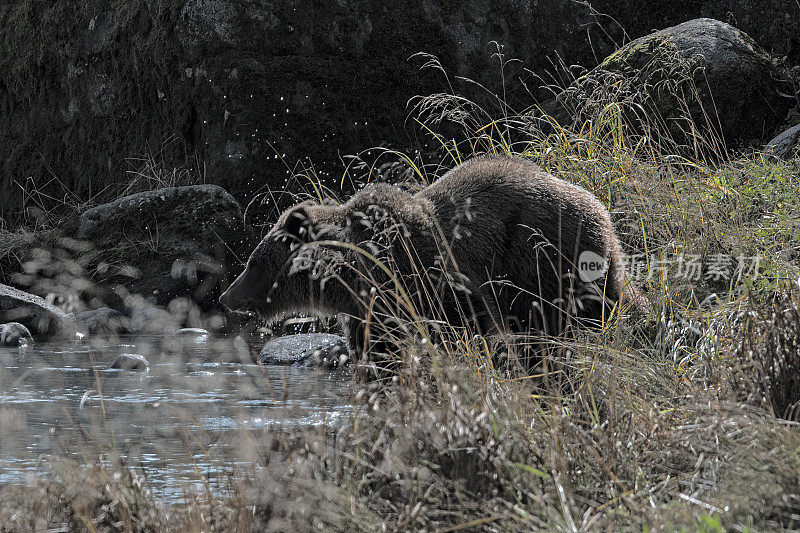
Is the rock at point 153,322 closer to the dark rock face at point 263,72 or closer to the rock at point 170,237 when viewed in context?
the rock at point 170,237

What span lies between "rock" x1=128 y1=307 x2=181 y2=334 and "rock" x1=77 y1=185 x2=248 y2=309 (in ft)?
1.05

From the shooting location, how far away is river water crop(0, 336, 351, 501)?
439cm

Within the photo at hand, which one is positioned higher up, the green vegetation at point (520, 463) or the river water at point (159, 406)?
the green vegetation at point (520, 463)

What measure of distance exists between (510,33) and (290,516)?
9.81 metres

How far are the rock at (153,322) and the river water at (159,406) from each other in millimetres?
637

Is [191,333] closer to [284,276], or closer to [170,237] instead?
[170,237]

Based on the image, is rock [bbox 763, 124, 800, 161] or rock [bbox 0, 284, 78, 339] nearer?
rock [bbox 763, 124, 800, 161]

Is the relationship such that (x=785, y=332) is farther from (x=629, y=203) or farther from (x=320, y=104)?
(x=320, y=104)

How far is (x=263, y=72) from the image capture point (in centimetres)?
1173

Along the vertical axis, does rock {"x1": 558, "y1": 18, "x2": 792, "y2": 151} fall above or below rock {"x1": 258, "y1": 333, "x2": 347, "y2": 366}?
above

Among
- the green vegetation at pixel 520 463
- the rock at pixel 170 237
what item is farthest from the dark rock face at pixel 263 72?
the green vegetation at pixel 520 463

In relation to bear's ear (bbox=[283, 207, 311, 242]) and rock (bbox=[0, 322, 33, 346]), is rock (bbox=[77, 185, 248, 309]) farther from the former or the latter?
bear's ear (bbox=[283, 207, 311, 242])

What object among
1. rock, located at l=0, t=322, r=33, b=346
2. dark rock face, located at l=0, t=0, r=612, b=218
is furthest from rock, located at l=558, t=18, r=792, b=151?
rock, located at l=0, t=322, r=33, b=346

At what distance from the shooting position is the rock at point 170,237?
34.3ft
